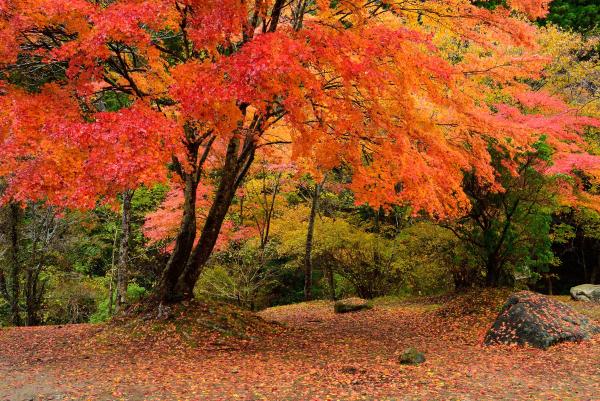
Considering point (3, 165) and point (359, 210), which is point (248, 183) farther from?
point (3, 165)

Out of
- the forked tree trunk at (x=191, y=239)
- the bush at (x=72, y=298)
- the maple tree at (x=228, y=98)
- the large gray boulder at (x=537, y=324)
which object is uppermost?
the maple tree at (x=228, y=98)

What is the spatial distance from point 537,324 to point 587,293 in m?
7.43

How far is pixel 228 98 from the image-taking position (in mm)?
6559

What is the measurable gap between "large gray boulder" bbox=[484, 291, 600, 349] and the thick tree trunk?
6150 mm

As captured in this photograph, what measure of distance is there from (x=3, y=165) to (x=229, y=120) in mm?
4014

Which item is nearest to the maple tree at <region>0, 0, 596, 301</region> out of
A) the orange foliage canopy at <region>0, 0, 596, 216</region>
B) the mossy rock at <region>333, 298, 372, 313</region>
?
the orange foliage canopy at <region>0, 0, 596, 216</region>

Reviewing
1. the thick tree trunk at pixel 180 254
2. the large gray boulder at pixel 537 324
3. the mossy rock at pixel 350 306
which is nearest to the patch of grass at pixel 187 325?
the thick tree trunk at pixel 180 254

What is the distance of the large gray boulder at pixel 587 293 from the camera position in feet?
46.6

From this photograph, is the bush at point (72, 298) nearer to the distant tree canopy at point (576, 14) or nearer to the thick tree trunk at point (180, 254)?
the thick tree trunk at point (180, 254)

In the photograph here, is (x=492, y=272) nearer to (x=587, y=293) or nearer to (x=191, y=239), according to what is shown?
(x=587, y=293)

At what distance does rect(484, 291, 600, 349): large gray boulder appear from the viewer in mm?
8258

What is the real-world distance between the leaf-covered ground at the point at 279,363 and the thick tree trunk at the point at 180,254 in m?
0.64

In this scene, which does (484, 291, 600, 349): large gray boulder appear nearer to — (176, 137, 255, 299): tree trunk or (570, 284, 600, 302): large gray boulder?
(176, 137, 255, 299): tree trunk

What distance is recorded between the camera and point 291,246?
56.2 feet
